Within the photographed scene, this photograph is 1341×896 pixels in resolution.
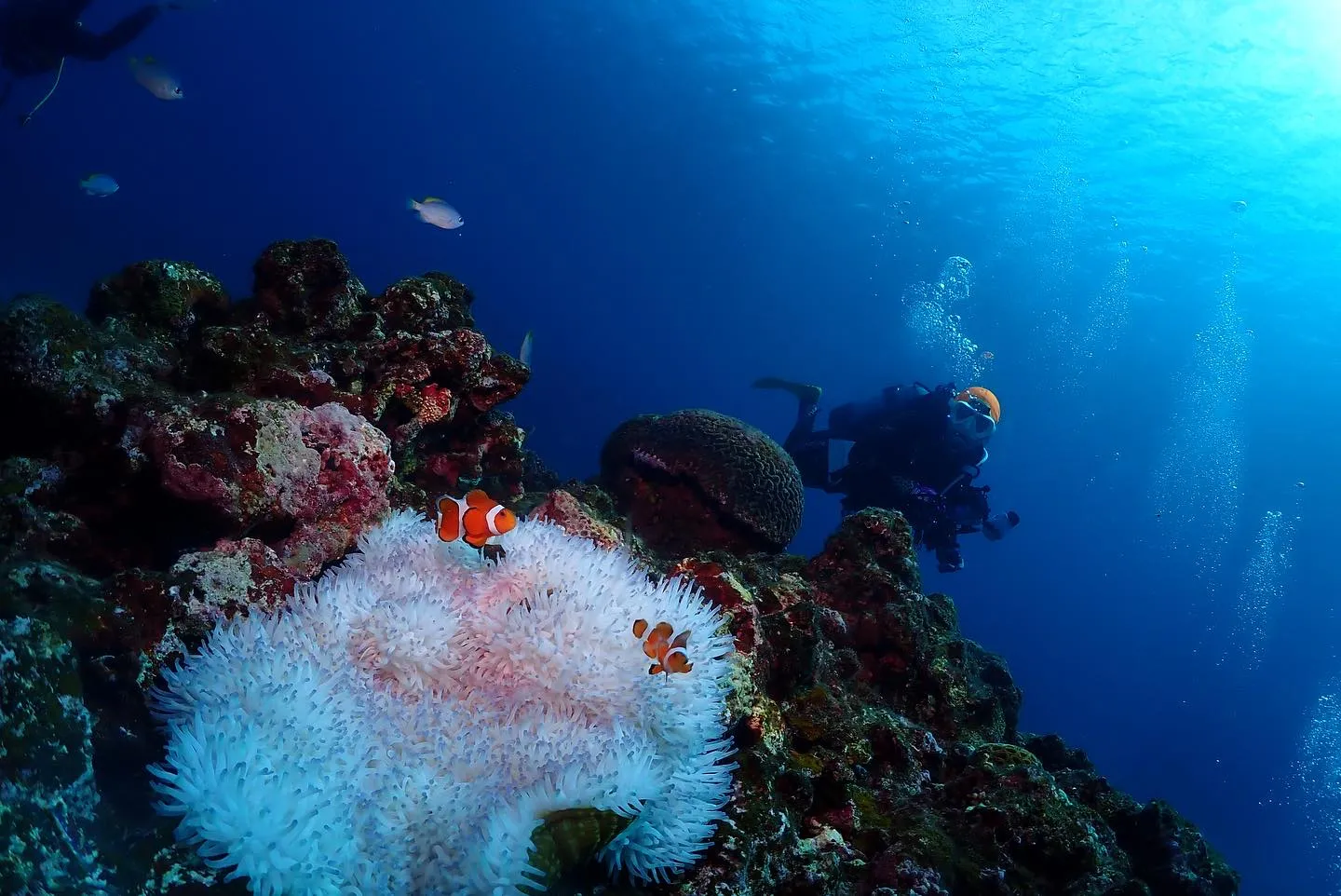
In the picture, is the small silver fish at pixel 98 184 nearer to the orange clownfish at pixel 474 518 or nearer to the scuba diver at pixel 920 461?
the scuba diver at pixel 920 461

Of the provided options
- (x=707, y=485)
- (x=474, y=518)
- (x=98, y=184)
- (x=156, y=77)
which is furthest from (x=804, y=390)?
(x=98, y=184)

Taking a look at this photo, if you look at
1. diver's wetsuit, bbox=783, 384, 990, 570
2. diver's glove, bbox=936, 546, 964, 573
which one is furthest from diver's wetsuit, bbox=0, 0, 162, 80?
diver's glove, bbox=936, 546, 964, 573

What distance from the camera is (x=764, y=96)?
39.9 metres

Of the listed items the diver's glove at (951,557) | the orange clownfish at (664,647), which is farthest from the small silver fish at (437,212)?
the orange clownfish at (664,647)

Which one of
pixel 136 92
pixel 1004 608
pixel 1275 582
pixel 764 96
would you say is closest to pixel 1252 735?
pixel 1004 608

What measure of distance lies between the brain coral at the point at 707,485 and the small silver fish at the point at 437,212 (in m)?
5.44

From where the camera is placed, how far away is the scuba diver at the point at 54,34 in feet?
36.7

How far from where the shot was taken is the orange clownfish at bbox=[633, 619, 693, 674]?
7.00ft

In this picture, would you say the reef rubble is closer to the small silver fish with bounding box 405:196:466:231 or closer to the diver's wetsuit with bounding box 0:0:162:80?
the small silver fish with bounding box 405:196:466:231

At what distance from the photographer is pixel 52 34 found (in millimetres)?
11492

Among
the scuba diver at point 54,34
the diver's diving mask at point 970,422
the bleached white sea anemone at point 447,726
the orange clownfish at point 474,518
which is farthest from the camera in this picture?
the scuba diver at point 54,34

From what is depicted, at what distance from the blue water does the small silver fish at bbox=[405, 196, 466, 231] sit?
29521 mm

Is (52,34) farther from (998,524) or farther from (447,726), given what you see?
(998,524)

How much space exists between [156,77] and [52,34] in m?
4.21
